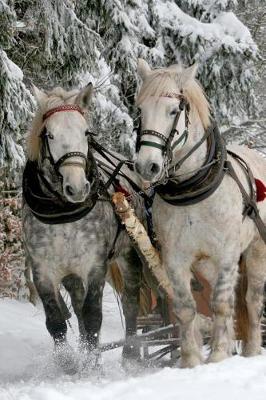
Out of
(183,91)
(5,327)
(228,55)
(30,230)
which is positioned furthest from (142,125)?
(228,55)

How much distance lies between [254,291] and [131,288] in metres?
1.25

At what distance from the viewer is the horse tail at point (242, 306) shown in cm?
584

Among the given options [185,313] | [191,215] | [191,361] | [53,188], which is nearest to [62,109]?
[53,188]

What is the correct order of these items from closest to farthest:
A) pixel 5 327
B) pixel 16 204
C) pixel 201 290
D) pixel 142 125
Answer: pixel 142 125 → pixel 201 290 → pixel 5 327 → pixel 16 204

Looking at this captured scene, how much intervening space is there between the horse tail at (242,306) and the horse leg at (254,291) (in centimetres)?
4

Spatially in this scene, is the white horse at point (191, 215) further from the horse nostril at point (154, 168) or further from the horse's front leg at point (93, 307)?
the horse's front leg at point (93, 307)

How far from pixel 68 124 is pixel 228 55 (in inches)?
323

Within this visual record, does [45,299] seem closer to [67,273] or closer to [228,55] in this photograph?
[67,273]

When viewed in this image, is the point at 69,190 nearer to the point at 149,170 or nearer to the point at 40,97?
the point at 149,170

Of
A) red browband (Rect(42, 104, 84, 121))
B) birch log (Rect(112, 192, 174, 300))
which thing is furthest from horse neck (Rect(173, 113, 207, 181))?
red browband (Rect(42, 104, 84, 121))

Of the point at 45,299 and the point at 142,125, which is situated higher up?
the point at 142,125

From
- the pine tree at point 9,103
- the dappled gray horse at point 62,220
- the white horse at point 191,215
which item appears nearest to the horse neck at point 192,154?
the white horse at point 191,215

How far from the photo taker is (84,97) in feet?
17.3

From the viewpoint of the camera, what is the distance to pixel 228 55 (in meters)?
12.6
